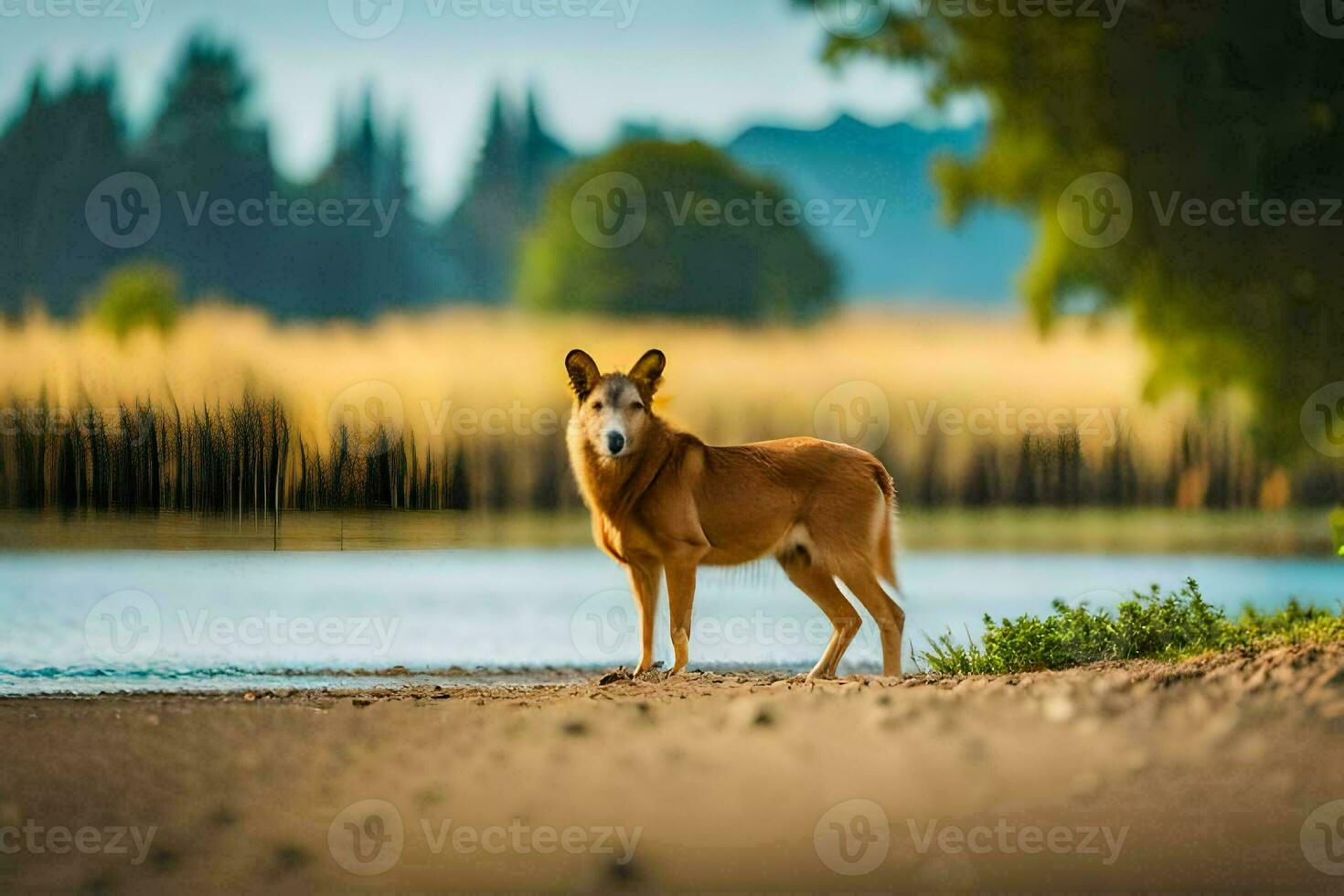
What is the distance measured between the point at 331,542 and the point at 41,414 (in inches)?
125

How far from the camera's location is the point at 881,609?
→ 906 cm

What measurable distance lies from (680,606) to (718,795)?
424 cm

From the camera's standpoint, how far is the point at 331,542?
11875 mm

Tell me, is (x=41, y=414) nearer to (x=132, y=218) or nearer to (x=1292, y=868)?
(x=132, y=218)

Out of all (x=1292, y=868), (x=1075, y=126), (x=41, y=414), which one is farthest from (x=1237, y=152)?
(x=41, y=414)

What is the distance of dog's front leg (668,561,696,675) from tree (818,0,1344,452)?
29.4ft
